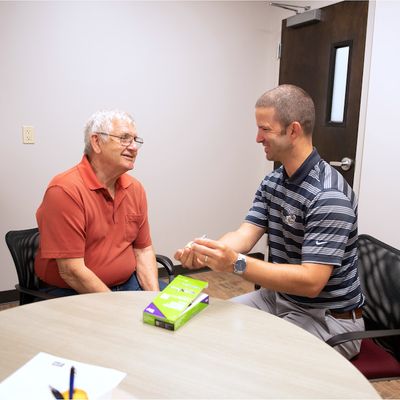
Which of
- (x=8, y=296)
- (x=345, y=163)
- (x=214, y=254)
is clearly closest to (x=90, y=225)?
(x=214, y=254)

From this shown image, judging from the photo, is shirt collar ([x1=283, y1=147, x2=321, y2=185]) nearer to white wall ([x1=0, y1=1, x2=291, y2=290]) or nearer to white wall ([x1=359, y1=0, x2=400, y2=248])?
white wall ([x1=359, y1=0, x2=400, y2=248])

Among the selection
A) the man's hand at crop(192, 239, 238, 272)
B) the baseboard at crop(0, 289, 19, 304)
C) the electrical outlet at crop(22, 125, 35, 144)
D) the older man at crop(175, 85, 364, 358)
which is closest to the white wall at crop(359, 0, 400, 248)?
the older man at crop(175, 85, 364, 358)

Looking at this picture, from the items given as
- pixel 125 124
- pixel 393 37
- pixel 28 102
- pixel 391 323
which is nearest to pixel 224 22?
pixel 393 37

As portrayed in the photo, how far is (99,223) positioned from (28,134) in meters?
1.54

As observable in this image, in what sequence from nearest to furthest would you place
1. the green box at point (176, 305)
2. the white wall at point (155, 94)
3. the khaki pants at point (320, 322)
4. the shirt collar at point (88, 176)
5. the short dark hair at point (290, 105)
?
the green box at point (176, 305) < the khaki pants at point (320, 322) < the short dark hair at point (290, 105) < the shirt collar at point (88, 176) < the white wall at point (155, 94)

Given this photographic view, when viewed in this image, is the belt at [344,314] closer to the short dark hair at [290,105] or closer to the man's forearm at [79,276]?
the short dark hair at [290,105]

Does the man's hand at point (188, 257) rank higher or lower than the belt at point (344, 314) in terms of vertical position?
higher

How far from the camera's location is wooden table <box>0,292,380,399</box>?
1.01m

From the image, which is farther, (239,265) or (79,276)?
(79,276)

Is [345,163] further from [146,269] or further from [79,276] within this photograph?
[79,276]

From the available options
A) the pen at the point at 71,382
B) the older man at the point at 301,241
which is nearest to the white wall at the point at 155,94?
the older man at the point at 301,241

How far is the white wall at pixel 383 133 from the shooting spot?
9.48ft

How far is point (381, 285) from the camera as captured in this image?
1.69 m

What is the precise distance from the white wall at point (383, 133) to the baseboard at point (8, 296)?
8.63 feet
